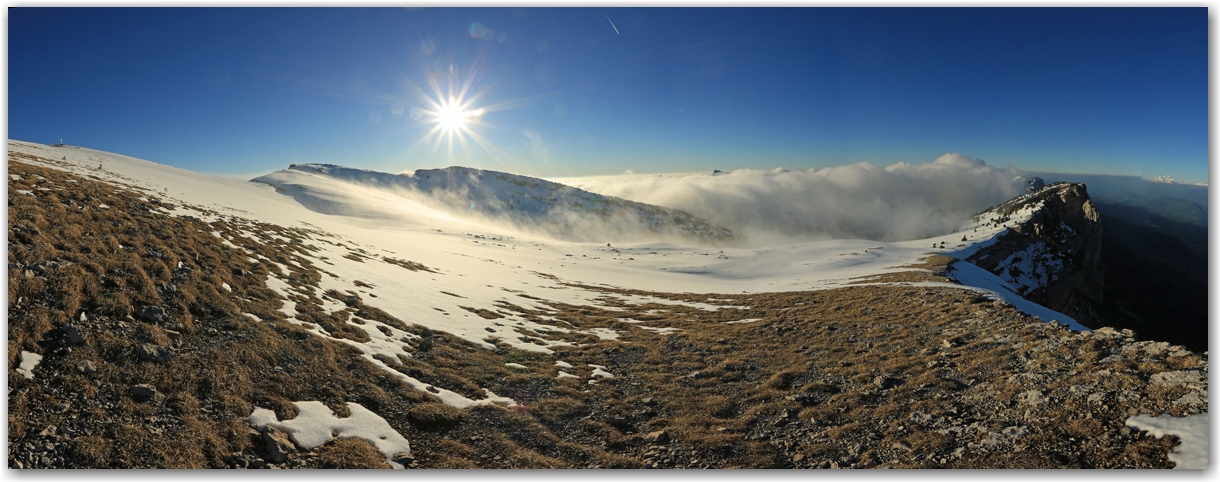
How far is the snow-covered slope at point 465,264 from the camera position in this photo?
64.2ft

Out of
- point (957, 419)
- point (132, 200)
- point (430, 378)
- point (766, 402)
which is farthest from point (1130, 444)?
point (132, 200)

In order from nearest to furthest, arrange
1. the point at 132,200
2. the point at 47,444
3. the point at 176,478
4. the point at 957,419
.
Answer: the point at 47,444 < the point at 176,478 < the point at 957,419 < the point at 132,200

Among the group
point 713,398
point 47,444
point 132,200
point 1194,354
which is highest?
point 132,200

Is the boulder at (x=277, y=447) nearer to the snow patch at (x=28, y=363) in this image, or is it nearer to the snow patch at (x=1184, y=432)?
the snow patch at (x=28, y=363)

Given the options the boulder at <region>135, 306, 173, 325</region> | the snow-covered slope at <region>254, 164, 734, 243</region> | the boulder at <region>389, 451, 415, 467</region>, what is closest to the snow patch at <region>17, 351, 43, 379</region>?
the boulder at <region>135, 306, 173, 325</region>

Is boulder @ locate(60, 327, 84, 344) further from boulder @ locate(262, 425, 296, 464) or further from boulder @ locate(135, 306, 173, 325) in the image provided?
boulder @ locate(262, 425, 296, 464)

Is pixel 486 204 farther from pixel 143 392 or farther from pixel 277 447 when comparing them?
pixel 277 447

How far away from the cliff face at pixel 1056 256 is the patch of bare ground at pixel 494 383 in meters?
55.0

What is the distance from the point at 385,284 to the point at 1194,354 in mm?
29346

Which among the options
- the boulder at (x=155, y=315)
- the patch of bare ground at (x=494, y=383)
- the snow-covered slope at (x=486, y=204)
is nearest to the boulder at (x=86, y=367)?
the patch of bare ground at (x=494, y=383)

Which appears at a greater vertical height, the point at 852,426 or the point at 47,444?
the point at 47,444

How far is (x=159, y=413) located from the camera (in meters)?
7.23

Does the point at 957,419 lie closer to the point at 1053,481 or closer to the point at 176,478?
the point at 1053,481

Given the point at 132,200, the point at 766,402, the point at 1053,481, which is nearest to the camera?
the point at 1053,481
